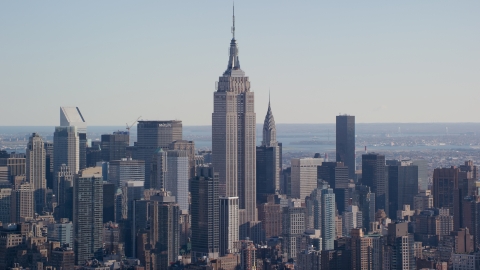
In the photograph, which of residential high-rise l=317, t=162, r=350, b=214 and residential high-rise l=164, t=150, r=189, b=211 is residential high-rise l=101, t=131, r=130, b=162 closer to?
residential high-rise l=164, t=150, r=189, b=211

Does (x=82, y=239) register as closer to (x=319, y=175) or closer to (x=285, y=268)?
(x=285, y=268)

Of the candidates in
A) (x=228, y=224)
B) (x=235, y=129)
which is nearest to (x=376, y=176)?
(x=235, y=129)

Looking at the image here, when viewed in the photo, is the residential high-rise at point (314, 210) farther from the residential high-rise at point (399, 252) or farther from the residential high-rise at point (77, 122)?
the residential high-rise at point (77, 122)

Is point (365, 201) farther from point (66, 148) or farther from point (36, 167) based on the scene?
point (66, 148)

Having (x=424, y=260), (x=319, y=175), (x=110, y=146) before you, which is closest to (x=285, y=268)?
(x=424, y=260)

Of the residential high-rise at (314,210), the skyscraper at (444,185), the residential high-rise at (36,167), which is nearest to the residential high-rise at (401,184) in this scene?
the skyscraper at (444,185)

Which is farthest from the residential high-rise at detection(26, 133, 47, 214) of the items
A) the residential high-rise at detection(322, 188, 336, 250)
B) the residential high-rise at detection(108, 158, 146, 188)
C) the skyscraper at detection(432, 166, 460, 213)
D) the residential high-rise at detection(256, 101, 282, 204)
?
the skyscraper at detection(432, 166, 460, 213)
